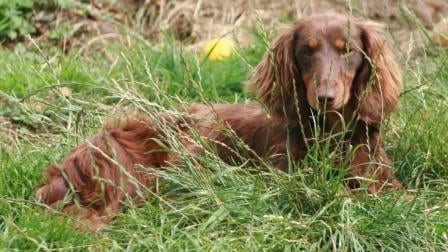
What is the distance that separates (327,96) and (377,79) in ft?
1.77

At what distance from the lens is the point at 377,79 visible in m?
5.05

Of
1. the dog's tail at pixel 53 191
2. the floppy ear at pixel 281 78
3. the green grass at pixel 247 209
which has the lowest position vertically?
the dog's tail at pixel 53 191

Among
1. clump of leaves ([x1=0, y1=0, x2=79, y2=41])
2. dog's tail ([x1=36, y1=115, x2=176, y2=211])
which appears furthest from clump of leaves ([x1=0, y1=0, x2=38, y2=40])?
dog's tail ([x1=36, y1=115, x2=176, y2=211])

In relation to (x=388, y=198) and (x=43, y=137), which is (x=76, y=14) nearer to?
(x=43, y=137)

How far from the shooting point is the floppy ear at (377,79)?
5.02m

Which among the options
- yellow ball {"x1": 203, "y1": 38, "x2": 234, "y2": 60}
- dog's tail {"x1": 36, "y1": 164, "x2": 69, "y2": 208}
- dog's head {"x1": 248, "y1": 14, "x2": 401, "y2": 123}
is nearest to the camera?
dog's head {"x1": 248, "y1": 14, "x2": 401, "y2": 123}

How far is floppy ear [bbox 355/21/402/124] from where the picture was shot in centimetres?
502

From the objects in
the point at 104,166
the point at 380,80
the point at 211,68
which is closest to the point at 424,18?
the point at 211,68

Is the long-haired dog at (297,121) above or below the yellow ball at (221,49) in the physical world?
above

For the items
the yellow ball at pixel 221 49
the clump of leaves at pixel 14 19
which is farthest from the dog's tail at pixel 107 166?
the clump of leaves at pixel 14 19

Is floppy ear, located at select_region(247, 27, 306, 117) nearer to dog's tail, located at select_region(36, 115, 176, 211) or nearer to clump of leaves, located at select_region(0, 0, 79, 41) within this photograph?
dog's tail, located at select_region(36, 115, 176, 211)

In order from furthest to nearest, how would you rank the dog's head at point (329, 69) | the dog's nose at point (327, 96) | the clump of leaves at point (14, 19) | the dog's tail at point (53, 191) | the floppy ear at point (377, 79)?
the clump of leaves at point (14, 19) → the floppy ear at point (377, 79) → the dog's tail at point (53, 191) → the dog's head at point (329, 69) → the dog's nose at point (327, 96)

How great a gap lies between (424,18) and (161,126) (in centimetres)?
410

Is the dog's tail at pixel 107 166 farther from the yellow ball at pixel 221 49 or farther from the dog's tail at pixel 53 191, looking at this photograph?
the yellow ball at pixel 221 49
